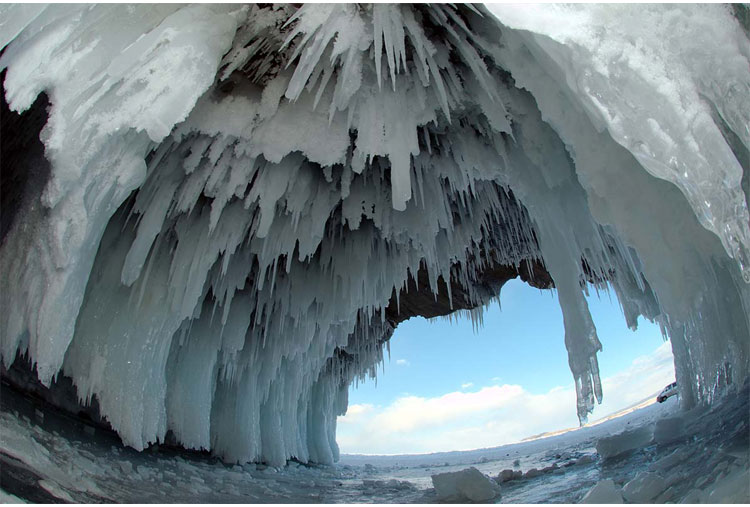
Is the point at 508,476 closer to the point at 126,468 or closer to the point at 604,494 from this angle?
the point at 604,494

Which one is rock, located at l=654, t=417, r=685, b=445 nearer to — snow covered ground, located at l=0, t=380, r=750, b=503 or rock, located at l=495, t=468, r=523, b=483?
snow covered ground, located at l=0, t=380, r=750, b=503

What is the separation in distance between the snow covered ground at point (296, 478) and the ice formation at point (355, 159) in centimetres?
42

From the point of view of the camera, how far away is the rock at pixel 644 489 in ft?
9.06

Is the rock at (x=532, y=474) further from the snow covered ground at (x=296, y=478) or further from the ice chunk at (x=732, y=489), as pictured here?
the ice chunk at (x=732, y=489)

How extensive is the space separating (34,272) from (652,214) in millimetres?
4136

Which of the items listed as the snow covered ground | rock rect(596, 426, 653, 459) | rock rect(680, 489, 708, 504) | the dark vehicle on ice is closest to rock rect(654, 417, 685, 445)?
the snow covered ground

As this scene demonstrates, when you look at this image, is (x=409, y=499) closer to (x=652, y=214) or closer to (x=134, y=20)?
(x=652, y=214)

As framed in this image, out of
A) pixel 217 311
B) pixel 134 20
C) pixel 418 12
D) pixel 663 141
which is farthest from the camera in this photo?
pixel 217 311

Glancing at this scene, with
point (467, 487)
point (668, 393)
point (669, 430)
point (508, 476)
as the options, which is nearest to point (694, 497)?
point (467, 487)

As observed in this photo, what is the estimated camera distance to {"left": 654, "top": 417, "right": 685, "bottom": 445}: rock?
4.14 meters

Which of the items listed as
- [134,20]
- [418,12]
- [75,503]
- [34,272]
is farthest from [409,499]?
[134,20]

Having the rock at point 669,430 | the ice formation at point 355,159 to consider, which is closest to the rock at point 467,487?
the ice formation at point 355,159

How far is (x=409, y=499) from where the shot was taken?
14.9 feet

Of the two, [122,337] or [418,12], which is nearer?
[418,12]
